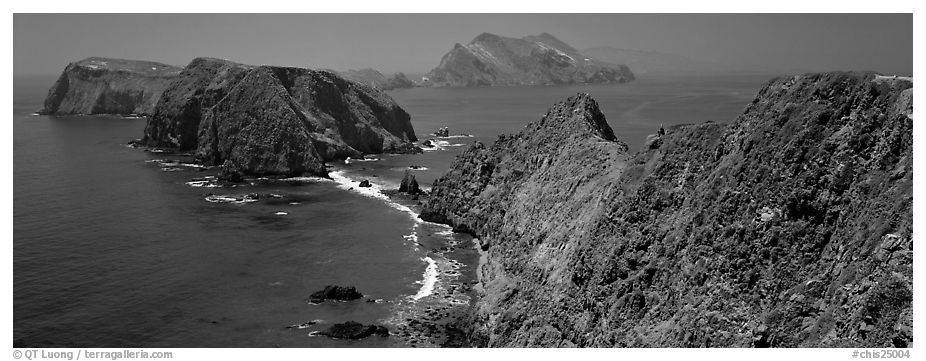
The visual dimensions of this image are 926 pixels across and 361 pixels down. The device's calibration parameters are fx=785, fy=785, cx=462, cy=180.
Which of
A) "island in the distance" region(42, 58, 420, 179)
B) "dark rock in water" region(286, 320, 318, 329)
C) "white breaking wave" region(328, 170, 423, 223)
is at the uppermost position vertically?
"island in the distance" region(42, 58, 420, 179)

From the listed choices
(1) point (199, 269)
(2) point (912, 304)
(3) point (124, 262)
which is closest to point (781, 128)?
(2) point (912, 304)

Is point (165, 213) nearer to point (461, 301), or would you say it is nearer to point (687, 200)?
point (461, 301)

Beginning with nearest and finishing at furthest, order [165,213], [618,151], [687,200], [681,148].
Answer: [687,200]
[681,148]
[618,151]
[165,213]

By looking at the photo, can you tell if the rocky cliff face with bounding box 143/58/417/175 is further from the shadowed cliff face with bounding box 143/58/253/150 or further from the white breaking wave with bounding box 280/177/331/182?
the white breaking wave with bounding box 280/177/331/182

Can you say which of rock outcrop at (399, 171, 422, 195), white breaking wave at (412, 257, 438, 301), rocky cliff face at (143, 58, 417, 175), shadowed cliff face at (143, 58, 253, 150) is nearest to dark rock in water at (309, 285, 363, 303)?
white breaking wave at (412, 257, 438, 301)

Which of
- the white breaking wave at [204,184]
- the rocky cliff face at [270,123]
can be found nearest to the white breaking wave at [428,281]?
the white breaking wave at [204,184]

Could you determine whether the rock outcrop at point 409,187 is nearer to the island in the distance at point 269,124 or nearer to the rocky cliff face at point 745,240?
the island in the distance at point 269,124
